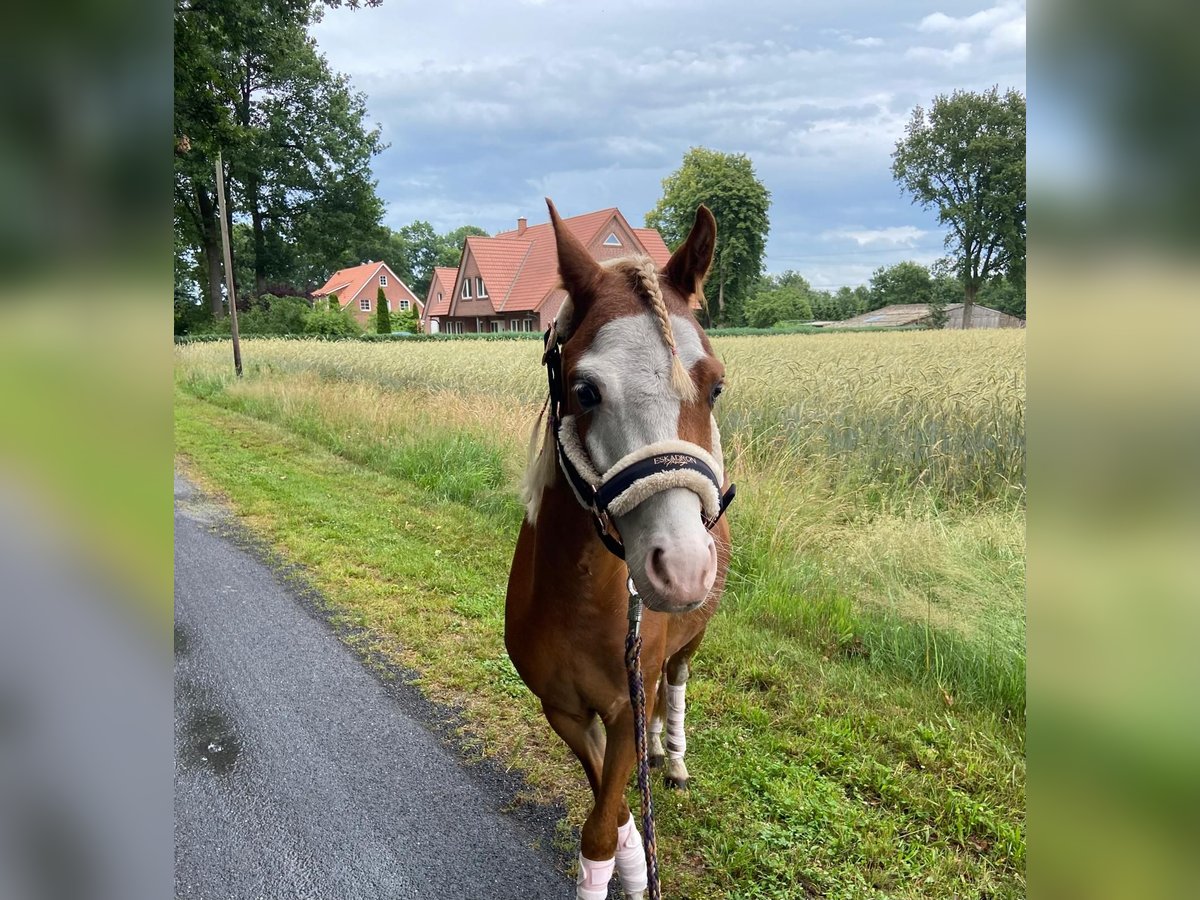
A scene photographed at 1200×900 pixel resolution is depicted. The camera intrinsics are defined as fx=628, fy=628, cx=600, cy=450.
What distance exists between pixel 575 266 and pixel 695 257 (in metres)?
0.37

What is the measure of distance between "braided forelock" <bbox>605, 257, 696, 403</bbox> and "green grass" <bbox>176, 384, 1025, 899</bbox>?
7.20ft

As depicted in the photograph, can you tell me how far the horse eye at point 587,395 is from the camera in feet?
5.31

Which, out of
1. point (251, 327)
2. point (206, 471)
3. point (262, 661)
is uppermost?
point (251, 327)

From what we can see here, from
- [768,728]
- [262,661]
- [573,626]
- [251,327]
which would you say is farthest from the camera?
[251,327]

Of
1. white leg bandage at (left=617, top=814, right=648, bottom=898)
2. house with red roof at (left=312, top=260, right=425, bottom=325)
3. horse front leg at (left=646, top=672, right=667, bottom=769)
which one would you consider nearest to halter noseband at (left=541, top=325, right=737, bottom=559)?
white leg bandage at (left=617, top=814, right=648, bottom=898)

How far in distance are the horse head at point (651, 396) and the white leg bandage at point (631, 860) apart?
5.01ft

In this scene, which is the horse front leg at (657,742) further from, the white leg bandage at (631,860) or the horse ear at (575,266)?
the horse ear at (575,266)

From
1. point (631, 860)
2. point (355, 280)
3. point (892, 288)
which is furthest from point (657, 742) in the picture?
point (355, 280)

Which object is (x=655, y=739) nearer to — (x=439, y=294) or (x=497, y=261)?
(x=497, y=261)
